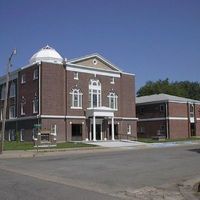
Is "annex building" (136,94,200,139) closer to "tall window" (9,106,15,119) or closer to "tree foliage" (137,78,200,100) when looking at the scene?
"tall window" (9,106,15,119)

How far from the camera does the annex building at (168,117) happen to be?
6456 centimetres

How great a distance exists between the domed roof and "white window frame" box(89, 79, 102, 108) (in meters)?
5.69

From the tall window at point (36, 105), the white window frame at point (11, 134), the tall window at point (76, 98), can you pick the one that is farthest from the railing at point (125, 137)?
the white window frame at point (11, 134)

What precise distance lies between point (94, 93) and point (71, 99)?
13.8ft

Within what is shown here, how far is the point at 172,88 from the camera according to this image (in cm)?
10069

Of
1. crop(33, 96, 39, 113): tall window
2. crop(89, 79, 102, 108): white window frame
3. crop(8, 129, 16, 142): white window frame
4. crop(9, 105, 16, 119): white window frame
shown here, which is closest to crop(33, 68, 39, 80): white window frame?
crop(33, 96, 39, 113): tall window

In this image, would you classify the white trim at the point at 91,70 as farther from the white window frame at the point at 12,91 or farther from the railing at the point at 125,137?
the white window frame at the point at 12,91

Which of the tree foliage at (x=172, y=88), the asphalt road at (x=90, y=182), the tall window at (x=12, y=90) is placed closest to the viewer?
the asphalt road at (x=90, y=182)

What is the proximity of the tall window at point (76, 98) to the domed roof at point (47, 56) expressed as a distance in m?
5.63

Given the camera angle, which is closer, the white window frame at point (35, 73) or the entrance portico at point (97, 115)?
the white window frame at point (35, 73)

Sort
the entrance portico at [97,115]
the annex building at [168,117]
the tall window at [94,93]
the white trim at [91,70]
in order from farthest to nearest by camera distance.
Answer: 1. the annex building at [168,117]
2. the tall window at [94,93]
3. the white trim at [91,70]
4. the entrance portico at [97,115]

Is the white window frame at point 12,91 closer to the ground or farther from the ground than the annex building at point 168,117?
farther from the ground

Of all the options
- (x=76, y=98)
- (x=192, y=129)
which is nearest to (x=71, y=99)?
(x=76, y=98)

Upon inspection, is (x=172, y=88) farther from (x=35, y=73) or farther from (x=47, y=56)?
(x=35, y=73)
